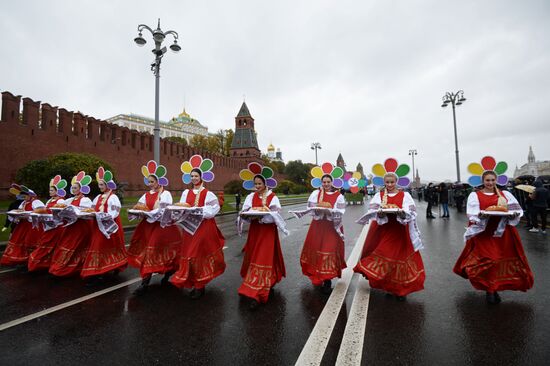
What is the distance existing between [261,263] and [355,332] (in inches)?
62.7

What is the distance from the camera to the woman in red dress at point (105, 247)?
4.96 meters

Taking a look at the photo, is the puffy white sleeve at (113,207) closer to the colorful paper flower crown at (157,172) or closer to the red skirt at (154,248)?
the red skirt at (154,248)

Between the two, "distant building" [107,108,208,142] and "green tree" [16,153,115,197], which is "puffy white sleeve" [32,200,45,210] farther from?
"distant building" [107,108,208,142]

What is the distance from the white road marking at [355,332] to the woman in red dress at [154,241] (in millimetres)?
3093

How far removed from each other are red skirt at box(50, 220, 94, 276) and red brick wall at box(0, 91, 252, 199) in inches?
770

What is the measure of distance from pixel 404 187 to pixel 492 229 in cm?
136

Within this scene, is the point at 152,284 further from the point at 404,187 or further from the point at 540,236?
the point at 540,236

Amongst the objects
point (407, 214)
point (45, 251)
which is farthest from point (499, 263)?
point (45, 251)

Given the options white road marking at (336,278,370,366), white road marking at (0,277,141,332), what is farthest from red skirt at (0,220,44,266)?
white road marking at (336,278,370,366)

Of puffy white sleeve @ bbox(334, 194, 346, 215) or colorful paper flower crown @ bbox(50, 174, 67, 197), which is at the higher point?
colorful paper flower crown @ bbox(50, 174, 67, 197)

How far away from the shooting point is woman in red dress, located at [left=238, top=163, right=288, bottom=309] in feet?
13.5

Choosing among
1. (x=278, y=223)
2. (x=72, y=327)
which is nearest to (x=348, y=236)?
(x=278, y=223)

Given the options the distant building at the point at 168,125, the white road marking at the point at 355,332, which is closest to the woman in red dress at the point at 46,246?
the white road marking at the point at 355,332

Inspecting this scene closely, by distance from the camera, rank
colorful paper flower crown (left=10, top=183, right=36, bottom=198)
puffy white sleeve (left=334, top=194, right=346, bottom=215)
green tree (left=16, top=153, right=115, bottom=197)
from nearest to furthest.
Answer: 1. puffy white sleeve (left=334, top=194, right=346, bottom=215)
2. colorful paper flower crown (left=10, top=183, right=36, bottom=198)
3. green tree (left=16, top=153, right=115, bottom=197)
